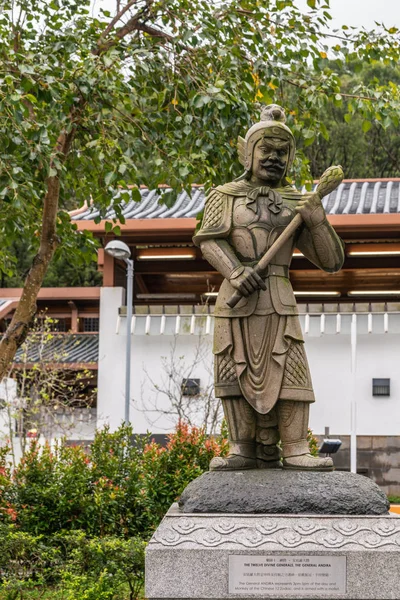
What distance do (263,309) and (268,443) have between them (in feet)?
2.92

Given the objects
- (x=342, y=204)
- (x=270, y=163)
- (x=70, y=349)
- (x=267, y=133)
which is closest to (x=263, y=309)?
(x=270, y=163)

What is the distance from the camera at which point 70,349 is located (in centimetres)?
2295

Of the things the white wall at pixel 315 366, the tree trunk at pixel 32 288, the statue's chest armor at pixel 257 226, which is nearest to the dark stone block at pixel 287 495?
the statue's chest armor at pixel 257 226

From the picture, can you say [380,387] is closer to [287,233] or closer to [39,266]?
[39,266]

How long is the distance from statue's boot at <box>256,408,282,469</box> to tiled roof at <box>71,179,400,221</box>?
13.1 m

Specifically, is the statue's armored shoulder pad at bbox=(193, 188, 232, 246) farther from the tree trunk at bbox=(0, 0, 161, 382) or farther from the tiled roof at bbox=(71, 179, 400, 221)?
the tiled roof at bbox=(71, 179, 400, 221)

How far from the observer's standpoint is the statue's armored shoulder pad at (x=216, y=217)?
20.0ft

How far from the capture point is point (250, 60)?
10.4 meters

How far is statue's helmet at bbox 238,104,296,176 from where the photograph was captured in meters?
6.12

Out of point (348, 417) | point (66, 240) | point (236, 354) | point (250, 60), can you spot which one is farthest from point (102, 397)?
point (236, 354)

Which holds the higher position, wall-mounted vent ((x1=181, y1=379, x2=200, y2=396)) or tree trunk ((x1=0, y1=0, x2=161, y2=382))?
tree trunk ((x1=0, y1=0, x2=161, y2=382))

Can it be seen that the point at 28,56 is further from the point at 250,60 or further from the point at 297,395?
the point at 297,395

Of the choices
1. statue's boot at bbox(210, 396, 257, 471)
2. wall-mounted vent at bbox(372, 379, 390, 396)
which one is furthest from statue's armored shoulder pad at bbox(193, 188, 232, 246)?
wall-mounted vent at bbox(372, 379, 390, 396)

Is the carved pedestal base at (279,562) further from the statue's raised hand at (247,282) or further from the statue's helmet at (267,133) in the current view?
the statue's helmet at (267,133)
